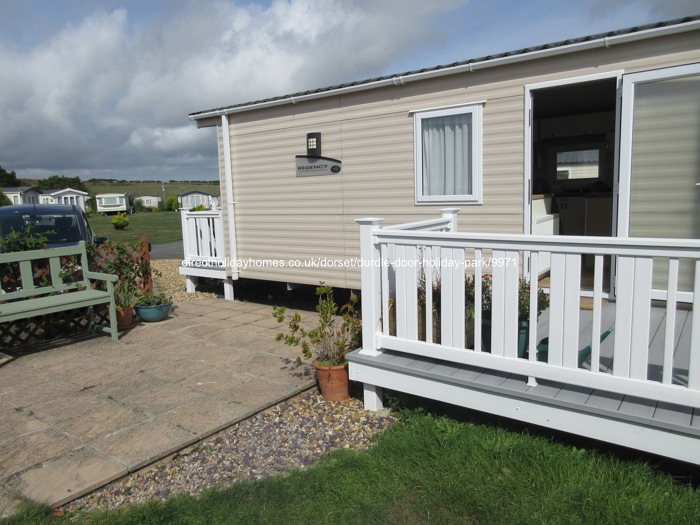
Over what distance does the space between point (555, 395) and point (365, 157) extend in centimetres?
392

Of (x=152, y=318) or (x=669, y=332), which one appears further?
(x=152, y=318)

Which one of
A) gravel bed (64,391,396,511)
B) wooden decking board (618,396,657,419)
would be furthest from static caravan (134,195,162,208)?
wooden decking board (618,396,657,419)

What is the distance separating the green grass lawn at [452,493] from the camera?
220cm

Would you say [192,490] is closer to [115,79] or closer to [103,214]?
[115,79]

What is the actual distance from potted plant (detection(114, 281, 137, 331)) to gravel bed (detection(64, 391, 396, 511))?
3056 mm

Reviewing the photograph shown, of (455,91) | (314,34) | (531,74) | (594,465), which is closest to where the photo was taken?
(594,465)

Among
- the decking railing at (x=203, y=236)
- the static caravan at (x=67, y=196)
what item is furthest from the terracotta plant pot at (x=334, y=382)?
the static caravan at (x=67, y=196)

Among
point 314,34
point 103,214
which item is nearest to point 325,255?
point 314,34

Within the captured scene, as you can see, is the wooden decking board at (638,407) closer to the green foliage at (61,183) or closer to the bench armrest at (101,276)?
the bench armrest at (101,276)

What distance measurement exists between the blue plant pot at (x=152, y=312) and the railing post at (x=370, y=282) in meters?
3.62

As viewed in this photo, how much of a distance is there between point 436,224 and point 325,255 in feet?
8.54

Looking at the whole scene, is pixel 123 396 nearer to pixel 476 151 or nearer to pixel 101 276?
pixel 101 276

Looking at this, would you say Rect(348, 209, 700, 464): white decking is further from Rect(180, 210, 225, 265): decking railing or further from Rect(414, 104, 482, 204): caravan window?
Rect(180, 210, 225, 265): decking railing

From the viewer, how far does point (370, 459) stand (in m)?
2.72
